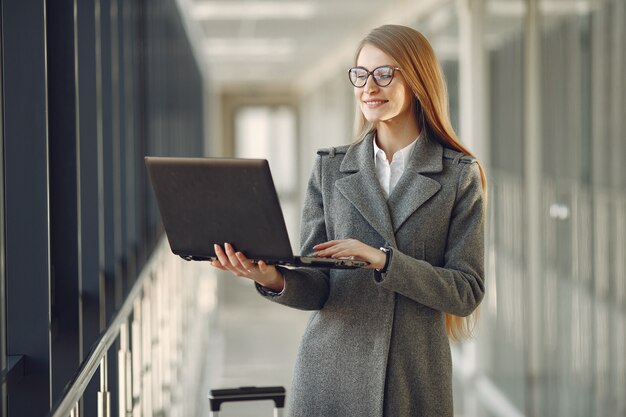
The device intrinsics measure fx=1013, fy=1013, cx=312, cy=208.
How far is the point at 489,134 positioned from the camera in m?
6.42

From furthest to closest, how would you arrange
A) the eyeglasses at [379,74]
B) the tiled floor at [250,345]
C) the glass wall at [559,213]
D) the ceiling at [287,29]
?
the ceiling at [287,29], the tiled floor at [250,345], the glass wall at [559,213], the eyeglasses at [379,74]

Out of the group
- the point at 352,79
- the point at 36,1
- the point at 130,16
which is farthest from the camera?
the point at 130,16

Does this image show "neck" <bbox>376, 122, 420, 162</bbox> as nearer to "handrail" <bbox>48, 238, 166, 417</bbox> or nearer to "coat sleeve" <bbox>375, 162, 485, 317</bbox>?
"coat sleeve" <bbox>375, 162, 485, 317</bbox>

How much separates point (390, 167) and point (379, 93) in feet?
0.68

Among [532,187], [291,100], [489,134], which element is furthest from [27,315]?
[291,100]

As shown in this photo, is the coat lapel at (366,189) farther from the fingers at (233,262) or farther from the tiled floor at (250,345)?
the tiled floor at (250,345)

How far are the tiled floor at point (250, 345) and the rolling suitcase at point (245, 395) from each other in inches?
138

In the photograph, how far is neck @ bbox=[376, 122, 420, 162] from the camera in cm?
233

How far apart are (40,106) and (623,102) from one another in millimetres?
2509

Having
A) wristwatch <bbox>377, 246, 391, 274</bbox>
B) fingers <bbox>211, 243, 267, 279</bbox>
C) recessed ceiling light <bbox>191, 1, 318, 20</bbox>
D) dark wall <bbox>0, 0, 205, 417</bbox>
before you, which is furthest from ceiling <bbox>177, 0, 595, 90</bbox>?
fingers <bbox>211, 243, 267, 279</bbox>

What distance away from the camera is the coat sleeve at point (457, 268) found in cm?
211

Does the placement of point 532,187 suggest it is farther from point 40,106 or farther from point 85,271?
point 40,106

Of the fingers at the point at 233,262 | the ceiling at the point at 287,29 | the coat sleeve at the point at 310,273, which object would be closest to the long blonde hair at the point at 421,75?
the coat sleeve at the point at 310,273

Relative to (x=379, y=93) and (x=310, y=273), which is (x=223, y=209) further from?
(x=379, y=93)
